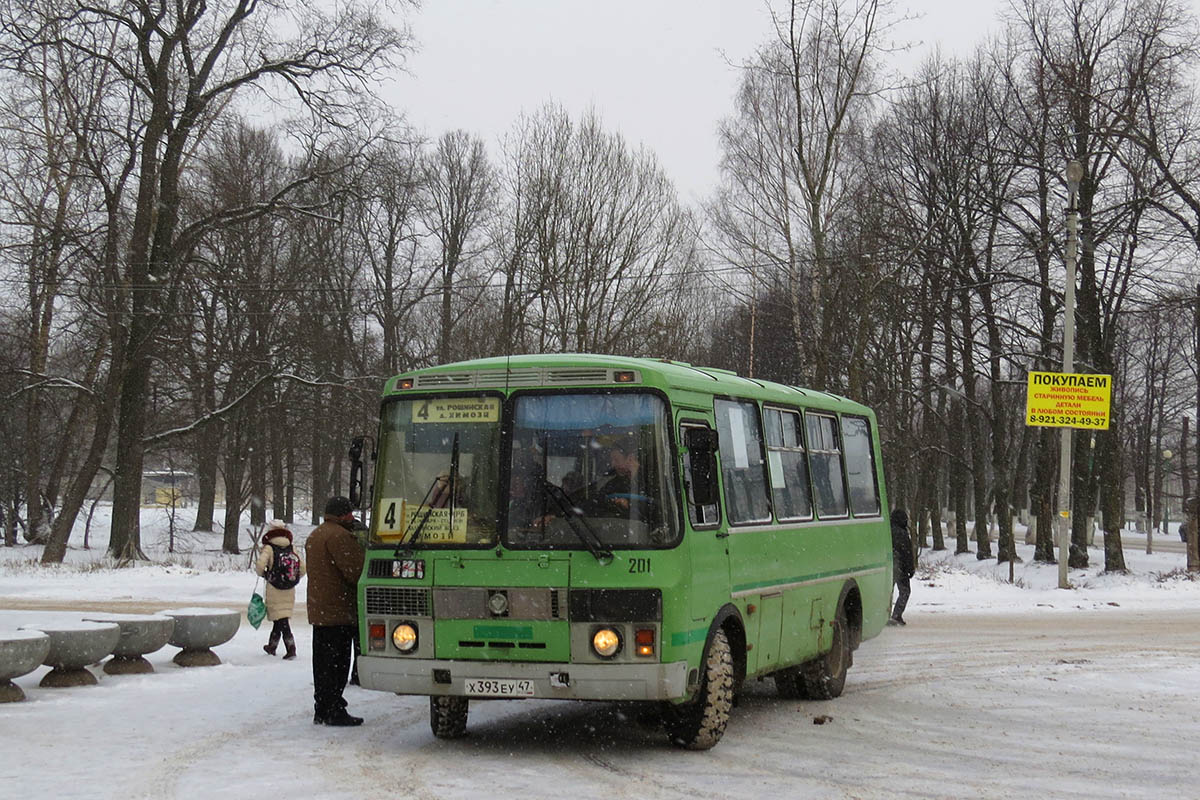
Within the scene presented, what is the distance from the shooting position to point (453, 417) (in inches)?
377

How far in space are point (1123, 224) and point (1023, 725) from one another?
85.2ft

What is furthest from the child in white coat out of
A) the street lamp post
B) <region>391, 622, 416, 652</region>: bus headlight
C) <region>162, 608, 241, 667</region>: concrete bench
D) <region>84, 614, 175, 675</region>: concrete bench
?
the street lamp post

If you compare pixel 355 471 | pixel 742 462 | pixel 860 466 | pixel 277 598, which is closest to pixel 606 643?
pixel 355 471

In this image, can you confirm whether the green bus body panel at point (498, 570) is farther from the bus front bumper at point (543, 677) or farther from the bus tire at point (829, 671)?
the bus tire at point (829, 671)

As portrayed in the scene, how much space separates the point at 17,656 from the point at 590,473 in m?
5.31

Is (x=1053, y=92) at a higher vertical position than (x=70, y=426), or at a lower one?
higher

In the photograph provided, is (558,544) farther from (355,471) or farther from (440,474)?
(355,471)

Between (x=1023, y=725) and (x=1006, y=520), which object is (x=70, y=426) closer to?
(x=1006, y=520)

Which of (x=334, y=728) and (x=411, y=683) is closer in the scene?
(x=411, y=683)

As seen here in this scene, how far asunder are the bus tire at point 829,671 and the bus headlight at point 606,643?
3.90 meters

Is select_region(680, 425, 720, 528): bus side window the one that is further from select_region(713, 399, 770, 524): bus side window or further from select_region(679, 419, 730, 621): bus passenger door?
select_region(713, 399, 770, 524): bus side window

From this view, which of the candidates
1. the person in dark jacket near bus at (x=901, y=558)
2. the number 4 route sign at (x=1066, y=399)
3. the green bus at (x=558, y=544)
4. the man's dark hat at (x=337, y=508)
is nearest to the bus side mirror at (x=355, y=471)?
the green bus at (x=558, y=544)

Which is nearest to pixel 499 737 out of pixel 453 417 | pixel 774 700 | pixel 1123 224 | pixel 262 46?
pixel 453 417

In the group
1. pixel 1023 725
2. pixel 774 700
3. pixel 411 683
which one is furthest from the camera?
pixel 774 700
